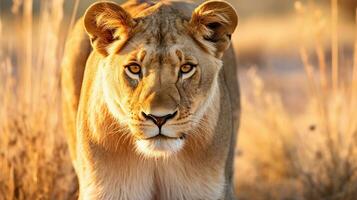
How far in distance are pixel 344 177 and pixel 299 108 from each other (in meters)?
3.97

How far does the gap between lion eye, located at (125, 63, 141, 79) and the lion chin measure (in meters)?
0.26

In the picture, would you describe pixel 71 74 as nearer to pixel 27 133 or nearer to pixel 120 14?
pixel 27 133

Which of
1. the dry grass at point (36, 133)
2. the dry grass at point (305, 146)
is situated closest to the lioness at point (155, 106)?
the dry grass at point (36, 133)

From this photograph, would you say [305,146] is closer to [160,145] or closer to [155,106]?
[160,145]

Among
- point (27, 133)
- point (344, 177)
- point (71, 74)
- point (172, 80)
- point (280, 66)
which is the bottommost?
point (280, 66)

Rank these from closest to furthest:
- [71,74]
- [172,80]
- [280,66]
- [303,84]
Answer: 1. [172,80]
2. [71,74]
3. [303,84]
4. [280,66]

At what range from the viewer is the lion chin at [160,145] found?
359 centimetres

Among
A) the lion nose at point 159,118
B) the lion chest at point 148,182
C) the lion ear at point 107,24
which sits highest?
the lion ear at point 107,24

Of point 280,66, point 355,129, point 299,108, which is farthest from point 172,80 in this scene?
point 280,66

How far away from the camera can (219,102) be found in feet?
13.6

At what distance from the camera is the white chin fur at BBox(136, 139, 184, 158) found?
360cm

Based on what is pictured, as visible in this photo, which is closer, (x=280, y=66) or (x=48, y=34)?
(x=48, y=34)

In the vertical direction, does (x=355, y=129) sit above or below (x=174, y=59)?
below

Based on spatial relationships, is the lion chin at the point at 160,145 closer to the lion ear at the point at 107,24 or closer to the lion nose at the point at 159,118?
the lion nose at the point at 159,118
